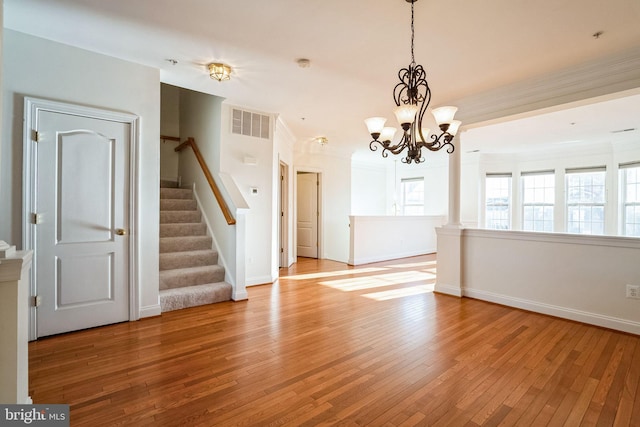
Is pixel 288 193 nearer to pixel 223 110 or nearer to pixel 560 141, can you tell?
pixel 223 110

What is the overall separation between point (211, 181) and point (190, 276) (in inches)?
55.1

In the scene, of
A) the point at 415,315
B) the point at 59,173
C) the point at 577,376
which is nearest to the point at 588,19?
the point at 577,376

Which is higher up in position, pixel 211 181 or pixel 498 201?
pixel 211 181

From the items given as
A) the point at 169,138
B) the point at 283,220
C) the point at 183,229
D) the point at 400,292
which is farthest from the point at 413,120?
the point at 169,138

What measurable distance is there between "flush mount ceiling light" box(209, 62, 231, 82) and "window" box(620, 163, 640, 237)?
7765 mm

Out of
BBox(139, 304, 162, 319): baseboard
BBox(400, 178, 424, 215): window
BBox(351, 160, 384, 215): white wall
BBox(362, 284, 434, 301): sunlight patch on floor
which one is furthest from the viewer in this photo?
BBox(400, 178, 424, 215): window

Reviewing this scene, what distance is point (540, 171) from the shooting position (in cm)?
765

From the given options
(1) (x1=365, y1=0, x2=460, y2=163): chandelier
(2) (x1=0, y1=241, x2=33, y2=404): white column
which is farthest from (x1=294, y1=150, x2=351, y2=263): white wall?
(2) (x1=0, y1=241, x2=33, y2=404): white column

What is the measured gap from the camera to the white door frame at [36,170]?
2.73 meters

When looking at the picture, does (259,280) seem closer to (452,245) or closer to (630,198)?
(452,245)

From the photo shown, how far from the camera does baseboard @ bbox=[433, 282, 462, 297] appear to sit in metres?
4.40

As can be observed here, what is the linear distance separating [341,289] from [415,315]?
54.2 inches

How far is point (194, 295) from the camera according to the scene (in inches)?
151

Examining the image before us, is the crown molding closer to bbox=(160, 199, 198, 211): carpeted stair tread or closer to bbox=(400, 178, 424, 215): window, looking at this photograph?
bbox=(160, 199, 198, 211): carpeted stair tread
